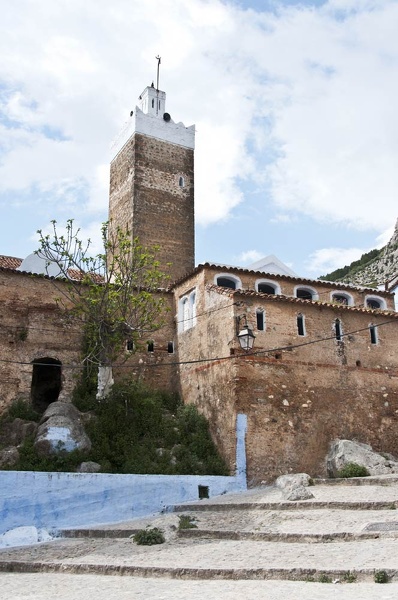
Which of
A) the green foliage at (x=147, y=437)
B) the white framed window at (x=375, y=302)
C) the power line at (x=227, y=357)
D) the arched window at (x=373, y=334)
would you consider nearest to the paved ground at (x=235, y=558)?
the green foliage at (x=147, y=437)

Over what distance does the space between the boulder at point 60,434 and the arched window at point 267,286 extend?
9.15 meters

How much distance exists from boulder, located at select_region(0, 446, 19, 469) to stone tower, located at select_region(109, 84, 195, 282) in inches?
520

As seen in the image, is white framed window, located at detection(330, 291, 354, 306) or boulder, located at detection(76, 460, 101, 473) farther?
white framed window, located at detection(330, 291, 354, 306)

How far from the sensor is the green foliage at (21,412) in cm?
2164

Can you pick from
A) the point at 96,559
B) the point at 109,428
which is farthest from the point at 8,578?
the point at 109,428

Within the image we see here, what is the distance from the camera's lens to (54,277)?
24.3m

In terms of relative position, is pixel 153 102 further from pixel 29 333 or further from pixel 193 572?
pixel 193 572

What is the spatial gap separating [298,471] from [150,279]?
8.70m

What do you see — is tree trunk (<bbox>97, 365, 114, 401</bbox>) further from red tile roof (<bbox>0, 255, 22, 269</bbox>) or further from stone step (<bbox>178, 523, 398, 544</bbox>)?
stone step (<bbox>178, 523, 398, 544</bbox>)

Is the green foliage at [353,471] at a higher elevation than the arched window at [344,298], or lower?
lower

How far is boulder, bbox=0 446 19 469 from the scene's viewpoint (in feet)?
61.5

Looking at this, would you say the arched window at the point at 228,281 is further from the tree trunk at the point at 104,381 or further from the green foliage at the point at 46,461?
the green foliage at the point at 46,461

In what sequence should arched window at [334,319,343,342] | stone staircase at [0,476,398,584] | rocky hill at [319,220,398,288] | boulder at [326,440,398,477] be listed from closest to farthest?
stone staircase at [0,476,398,584] → boulder at [326,440,398,477] → arched window at [334,319,343,342] → rocky hill at [319,220,398,288]

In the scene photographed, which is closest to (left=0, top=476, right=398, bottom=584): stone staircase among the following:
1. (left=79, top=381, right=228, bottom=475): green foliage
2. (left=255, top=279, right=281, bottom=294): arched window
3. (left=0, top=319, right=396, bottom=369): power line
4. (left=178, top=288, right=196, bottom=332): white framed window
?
(left=79, top=381, right=228, bottom=475): green foliage
